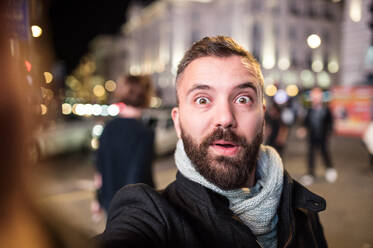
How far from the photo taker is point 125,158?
3.23 meters

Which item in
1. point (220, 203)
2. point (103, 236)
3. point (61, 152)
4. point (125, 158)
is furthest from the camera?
point (61, 152)

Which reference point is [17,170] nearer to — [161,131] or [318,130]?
[318,130]

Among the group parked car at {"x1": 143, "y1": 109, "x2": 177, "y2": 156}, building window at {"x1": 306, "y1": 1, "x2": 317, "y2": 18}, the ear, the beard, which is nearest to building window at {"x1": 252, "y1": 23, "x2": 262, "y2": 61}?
building window at {"x1": 306, "y1": 1, "x2": 317, "y2": 18}

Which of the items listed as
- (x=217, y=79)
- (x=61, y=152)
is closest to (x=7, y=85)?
(x=217, y=79)

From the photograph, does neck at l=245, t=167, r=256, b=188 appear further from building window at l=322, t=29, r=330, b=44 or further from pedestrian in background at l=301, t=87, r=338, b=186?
building window at l=322, t=29, r=330, b=44

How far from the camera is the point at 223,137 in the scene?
146cm

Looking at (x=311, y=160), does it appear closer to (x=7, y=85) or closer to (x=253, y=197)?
(x=253, y=197)

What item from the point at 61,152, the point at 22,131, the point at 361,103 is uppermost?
the point at 22,131

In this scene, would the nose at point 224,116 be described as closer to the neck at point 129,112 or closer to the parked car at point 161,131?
the neck at point 129,112

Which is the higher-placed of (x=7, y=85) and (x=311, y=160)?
(x=7, y=85)

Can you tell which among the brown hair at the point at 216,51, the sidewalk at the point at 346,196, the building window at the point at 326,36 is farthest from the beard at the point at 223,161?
the building window at the point at 326,36

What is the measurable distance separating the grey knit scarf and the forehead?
0.34 m

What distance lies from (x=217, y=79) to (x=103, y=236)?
0.79 m

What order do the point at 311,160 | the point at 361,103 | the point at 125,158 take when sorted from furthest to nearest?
the point at 361,103, the point at 311,160, the point at 125,158
